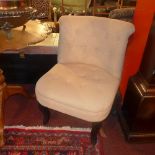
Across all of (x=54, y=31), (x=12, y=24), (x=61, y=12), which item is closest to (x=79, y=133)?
(x=12, y=24)

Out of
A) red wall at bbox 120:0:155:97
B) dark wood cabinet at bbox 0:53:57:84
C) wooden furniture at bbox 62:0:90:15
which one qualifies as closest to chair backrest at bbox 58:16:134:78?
red wall at bbox 120:0:155:97

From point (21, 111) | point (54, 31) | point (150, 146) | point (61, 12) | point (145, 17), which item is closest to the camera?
point (145, 17)

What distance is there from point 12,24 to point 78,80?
23.9 inches

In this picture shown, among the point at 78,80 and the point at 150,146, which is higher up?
the point at 78,80

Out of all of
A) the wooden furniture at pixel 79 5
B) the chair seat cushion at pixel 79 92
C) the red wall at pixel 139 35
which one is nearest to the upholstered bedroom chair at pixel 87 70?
the chair seat cushion at pixel 79 92

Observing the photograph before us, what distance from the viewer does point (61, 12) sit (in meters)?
4.44

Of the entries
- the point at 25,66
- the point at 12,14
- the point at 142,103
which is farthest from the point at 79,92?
the point at 25,66

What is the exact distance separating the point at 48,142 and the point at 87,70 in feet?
2.19

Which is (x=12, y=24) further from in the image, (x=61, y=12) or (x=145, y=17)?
(x=61, y=12)

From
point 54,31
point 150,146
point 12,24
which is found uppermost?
point 12,24

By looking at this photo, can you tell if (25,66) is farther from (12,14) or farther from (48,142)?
(12,14)

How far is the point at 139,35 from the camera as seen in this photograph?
1.75m

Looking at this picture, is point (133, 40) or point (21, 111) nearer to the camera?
point (133, 40)

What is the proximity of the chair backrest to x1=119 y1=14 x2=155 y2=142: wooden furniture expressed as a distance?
0.58 feet
